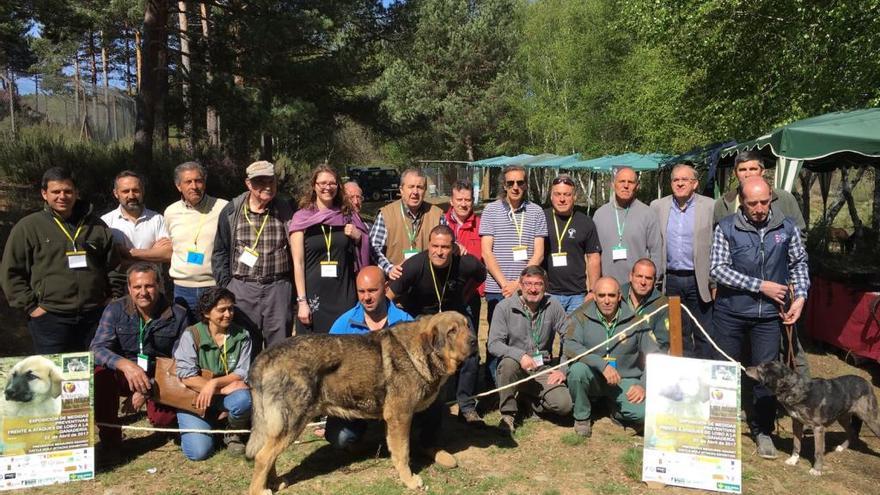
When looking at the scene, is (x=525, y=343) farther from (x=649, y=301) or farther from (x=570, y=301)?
(x=649, y=301)

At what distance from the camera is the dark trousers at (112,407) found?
15.8 feet

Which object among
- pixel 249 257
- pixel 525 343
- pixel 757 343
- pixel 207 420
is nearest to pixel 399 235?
pixel 249 257

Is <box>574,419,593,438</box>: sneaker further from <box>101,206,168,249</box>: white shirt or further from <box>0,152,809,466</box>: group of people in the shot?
<box>101,206,168,249</box>: white shirt

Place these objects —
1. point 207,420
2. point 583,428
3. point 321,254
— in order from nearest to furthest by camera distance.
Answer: point 207,420 → point 321,254 → point 583,428

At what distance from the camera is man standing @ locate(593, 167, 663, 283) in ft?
18.6

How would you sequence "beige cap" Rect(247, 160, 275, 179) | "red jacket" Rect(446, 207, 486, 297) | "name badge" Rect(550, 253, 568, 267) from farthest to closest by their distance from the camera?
1. "red jacket" Rect(446, 207, 486, 297)
2. "name badge" Rect(550, 253, 568, 267)
3. "beige cap" Rect(247, 160, 275, 179)

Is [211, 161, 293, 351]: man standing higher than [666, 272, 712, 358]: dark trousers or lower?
higher

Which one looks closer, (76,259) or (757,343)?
(76,259)

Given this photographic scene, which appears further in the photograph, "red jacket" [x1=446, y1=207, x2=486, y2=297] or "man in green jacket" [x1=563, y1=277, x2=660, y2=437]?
"red jacket" [x1=446, y1=207, x2=486, y2=297]

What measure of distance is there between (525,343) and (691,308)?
1796 mm

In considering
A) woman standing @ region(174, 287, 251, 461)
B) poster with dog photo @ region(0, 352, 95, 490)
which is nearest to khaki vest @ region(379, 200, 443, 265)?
woman standing @ region(174, 287, 251, 461)

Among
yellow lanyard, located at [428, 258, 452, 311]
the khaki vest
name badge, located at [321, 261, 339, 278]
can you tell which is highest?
the khaki vest

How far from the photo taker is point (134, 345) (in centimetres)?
478

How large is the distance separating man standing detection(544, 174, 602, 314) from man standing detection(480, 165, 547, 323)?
135 mm
